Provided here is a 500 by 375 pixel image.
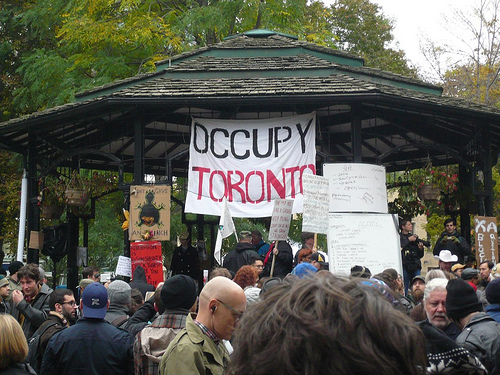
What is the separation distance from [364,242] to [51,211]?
23.6 ft

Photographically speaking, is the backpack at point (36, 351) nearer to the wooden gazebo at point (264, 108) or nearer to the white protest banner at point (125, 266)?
the white protest banner at point (125, 266)

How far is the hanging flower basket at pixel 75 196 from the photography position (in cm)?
1573

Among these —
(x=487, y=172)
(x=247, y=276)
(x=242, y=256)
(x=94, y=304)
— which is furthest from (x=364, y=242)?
Result: (x=94, y=304)

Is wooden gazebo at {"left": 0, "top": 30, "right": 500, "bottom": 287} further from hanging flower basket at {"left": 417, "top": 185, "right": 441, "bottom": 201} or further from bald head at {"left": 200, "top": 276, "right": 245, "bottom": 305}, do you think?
bald head at {"left": 200, "top": 276, "right": 245, "bottom": 305}

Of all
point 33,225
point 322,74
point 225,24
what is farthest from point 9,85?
point 322,74

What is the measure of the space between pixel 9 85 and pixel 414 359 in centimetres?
2681

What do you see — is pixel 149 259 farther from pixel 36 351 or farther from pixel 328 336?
pixel 328 336

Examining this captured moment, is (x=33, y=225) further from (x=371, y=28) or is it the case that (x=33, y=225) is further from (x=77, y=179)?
(x=371, y=28)

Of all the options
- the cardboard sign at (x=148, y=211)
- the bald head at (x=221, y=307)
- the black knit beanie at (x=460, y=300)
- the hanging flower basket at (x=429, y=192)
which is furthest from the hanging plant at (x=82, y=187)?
the bald head at (x=221, y=307)

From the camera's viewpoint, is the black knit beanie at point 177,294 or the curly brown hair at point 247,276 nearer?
the black knit beanie at point 177,294

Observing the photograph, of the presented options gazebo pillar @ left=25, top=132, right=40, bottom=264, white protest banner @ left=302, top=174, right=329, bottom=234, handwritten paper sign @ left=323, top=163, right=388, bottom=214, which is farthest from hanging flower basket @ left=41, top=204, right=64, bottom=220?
white protest banner @ left=302, top=174, right=329, bottom=234

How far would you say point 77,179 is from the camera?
52.3 feet

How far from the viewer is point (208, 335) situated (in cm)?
427

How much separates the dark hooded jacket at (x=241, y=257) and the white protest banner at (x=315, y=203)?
109 cm
